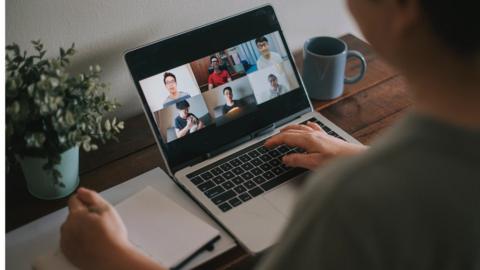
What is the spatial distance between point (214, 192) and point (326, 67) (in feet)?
1.27

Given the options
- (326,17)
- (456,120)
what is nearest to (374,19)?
(456,120)

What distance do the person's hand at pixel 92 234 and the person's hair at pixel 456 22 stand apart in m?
0.51

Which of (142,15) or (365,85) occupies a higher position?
(142,15)

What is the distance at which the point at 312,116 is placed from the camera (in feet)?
3.71

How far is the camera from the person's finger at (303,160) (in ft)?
3.14

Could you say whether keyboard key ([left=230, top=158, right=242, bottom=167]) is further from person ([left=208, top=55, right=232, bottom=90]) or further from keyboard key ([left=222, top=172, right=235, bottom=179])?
person ([left=208, top=55, right=232, bottom=90])

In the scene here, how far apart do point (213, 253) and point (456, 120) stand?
1.60 ft

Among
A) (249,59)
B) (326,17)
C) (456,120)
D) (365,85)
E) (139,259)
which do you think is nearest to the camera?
(456,120)

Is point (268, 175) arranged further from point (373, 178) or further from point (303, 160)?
point (373, 178)

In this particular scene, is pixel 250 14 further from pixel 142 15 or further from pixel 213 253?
pixel 213 253

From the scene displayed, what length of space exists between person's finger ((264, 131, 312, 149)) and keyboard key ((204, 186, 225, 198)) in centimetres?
13

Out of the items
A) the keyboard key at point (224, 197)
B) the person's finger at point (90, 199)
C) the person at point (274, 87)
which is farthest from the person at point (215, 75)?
the person's finger at point (90, 199)

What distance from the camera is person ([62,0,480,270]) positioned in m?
0.43

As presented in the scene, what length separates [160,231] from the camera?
0.85 metres
